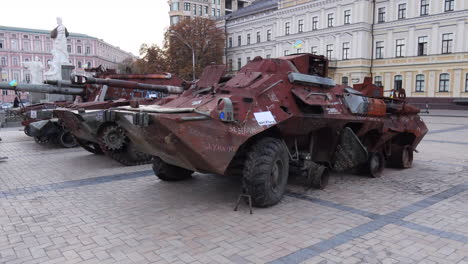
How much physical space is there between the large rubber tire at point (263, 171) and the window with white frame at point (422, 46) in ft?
120

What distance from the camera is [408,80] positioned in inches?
1524

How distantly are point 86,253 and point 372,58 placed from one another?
41396 millimetres

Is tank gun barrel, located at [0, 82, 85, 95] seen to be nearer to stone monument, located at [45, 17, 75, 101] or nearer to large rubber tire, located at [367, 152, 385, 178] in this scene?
large rubber tire, located at [367, 152, 385, 178]

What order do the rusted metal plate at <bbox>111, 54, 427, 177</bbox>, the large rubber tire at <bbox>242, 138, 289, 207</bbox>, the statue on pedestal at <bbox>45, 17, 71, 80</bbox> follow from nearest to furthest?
the rusted metal plate at <bbox>111, 54, 427, 177</bbox> → the large rubber tire at <bbox>242, 138, 289, 207</bbox> → the statue on pedestal at <bbox>45, 17, 71, 80</bbox>

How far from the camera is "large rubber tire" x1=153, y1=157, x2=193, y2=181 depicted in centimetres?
764

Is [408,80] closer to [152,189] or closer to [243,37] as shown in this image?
[243,37]

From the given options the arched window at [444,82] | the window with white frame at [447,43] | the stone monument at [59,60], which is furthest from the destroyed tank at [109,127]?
the window with white frame at [447,43]

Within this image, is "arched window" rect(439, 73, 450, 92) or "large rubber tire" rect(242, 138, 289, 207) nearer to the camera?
"large rubber tire" rect(242, 138, 289, 207)

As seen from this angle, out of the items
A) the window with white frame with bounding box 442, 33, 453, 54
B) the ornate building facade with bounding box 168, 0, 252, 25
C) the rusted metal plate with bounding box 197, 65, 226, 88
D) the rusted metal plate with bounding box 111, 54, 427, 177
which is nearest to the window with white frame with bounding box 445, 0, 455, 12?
the window with white frame with bounding box 442, 33, 453, 54

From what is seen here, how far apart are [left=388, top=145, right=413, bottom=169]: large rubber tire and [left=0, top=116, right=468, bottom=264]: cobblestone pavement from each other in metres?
0.41

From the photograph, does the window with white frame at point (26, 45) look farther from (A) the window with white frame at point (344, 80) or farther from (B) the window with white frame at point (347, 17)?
(A) the window with white frame at point (344, 80)

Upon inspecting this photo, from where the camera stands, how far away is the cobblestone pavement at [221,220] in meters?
4.43

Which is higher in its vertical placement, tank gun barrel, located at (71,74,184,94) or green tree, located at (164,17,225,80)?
green tree, located at (164,17,225,80)

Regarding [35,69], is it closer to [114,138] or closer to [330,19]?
[114,138]
